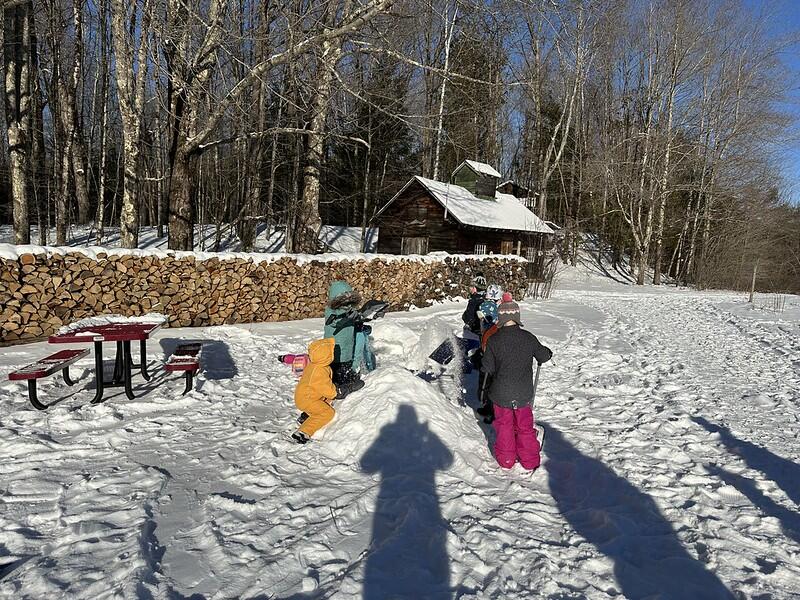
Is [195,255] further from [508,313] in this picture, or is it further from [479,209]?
A: [479,209]

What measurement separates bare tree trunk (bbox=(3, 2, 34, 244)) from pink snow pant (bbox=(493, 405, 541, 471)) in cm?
1266

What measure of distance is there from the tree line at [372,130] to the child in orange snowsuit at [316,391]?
18.9 feet

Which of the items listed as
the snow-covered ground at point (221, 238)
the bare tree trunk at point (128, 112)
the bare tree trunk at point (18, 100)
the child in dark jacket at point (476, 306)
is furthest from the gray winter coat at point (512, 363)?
the snow-covered ground at point (221, 238)

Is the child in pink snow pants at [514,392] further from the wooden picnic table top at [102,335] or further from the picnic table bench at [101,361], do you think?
the wooden picnic table top at [102,335]

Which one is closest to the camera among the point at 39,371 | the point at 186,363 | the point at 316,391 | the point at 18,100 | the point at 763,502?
the point at 763,502

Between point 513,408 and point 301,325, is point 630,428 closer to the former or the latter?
point 513,408

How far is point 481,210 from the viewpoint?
24891mm

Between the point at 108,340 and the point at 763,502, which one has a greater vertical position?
the point at 108,340

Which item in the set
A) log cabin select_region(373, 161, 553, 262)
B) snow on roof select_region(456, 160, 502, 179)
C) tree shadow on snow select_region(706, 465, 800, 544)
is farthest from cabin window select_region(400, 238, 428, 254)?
tree shadow on snow select_region(706, 465, 800, 544)

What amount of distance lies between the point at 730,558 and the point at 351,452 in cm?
266

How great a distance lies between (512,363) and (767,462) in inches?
99.8

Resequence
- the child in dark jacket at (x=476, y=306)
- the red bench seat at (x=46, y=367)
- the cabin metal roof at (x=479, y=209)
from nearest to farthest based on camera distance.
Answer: the red bench seat at (x=46, y=367) < the child in dark jacket at (x=476, y=306) < the cabin metal roof at (x=479, y=209)

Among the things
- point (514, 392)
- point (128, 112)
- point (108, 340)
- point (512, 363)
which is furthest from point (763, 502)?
point (128, 112)

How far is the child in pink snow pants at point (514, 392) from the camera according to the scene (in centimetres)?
394
